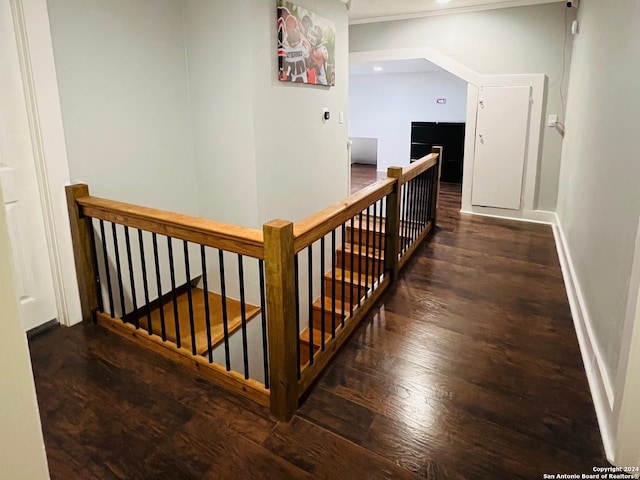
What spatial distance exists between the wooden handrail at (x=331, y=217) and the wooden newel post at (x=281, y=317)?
11cm

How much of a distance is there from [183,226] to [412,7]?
4.07 metres

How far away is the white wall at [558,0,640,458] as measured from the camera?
1.84m

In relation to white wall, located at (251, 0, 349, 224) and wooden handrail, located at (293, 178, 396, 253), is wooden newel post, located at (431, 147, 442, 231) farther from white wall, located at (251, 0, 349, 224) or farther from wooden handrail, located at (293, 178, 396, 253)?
wooden handrail, located at (293, 178, 396, 253)

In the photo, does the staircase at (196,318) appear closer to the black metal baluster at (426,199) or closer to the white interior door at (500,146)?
the black metal baluster at (426,199)

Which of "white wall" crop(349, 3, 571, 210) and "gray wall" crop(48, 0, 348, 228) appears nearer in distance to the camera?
"gray wall" crop(48, 0, 348, 228)

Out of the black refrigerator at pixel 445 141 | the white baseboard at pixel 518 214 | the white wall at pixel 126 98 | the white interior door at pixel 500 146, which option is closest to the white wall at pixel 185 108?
the white wall at pixel 126 98

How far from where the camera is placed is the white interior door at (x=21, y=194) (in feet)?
7.14

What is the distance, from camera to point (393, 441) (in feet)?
5.74

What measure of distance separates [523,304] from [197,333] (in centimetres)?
221

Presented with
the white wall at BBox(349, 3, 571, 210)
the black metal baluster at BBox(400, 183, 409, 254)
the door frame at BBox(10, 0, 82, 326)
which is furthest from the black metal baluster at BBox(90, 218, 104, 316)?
the white wall at BBox(349, 3, 571, 210)

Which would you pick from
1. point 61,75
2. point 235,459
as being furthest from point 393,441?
point 61,75

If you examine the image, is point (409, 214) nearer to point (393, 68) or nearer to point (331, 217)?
point (331, 217)

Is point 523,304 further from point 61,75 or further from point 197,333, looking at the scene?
point 61,75

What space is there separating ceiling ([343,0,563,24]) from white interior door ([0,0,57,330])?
3190 millimetres
